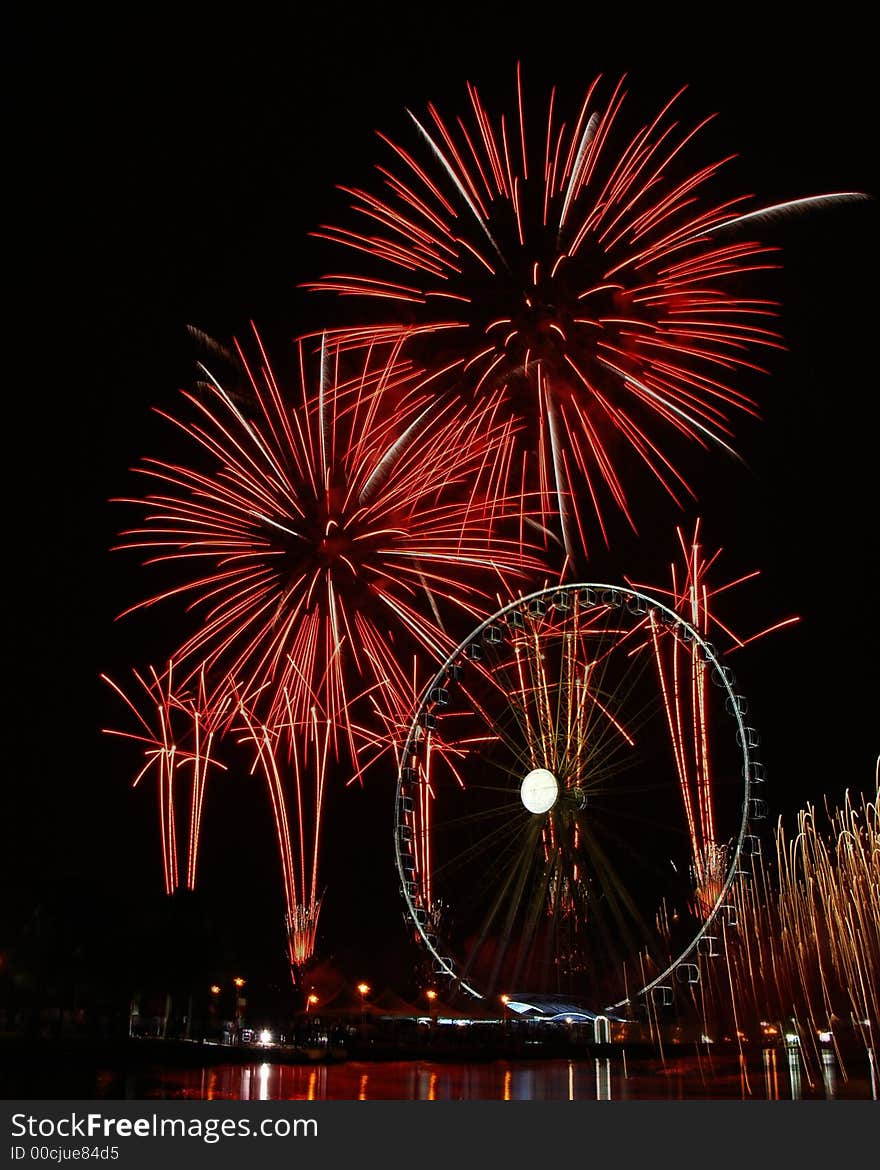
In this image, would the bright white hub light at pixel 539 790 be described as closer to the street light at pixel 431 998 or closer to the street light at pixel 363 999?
the street light at pixel 431 998

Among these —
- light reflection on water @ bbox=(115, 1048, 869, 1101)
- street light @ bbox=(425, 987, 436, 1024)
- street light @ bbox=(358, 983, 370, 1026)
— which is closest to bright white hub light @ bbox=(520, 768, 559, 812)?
light reflection on water @ bbox=(115, 1048, 869, 1101)

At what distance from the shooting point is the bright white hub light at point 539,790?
115ft

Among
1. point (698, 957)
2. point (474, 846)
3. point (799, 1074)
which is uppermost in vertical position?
point (474, 846)

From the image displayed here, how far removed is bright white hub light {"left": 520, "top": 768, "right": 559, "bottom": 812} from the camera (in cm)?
3491

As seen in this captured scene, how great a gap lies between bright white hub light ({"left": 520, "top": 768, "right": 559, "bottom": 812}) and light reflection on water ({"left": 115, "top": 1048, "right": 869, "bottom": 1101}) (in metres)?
7.07

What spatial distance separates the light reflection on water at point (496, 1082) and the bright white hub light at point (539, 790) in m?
7.07

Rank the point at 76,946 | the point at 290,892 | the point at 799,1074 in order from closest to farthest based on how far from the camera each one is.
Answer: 1. the point at 799,1074
2. the point at 290,892
3. the point at 76,946

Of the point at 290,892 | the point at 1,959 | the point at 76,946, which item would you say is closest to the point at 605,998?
the point at 290,892

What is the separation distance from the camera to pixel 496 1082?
3350cm

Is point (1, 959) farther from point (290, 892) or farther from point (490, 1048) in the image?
point (490, 1048)

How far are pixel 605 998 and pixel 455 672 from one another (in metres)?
11.0

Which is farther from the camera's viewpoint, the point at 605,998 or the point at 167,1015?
the point at 167,1015

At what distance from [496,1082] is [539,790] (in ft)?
24.9

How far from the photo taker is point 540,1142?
747 inches
